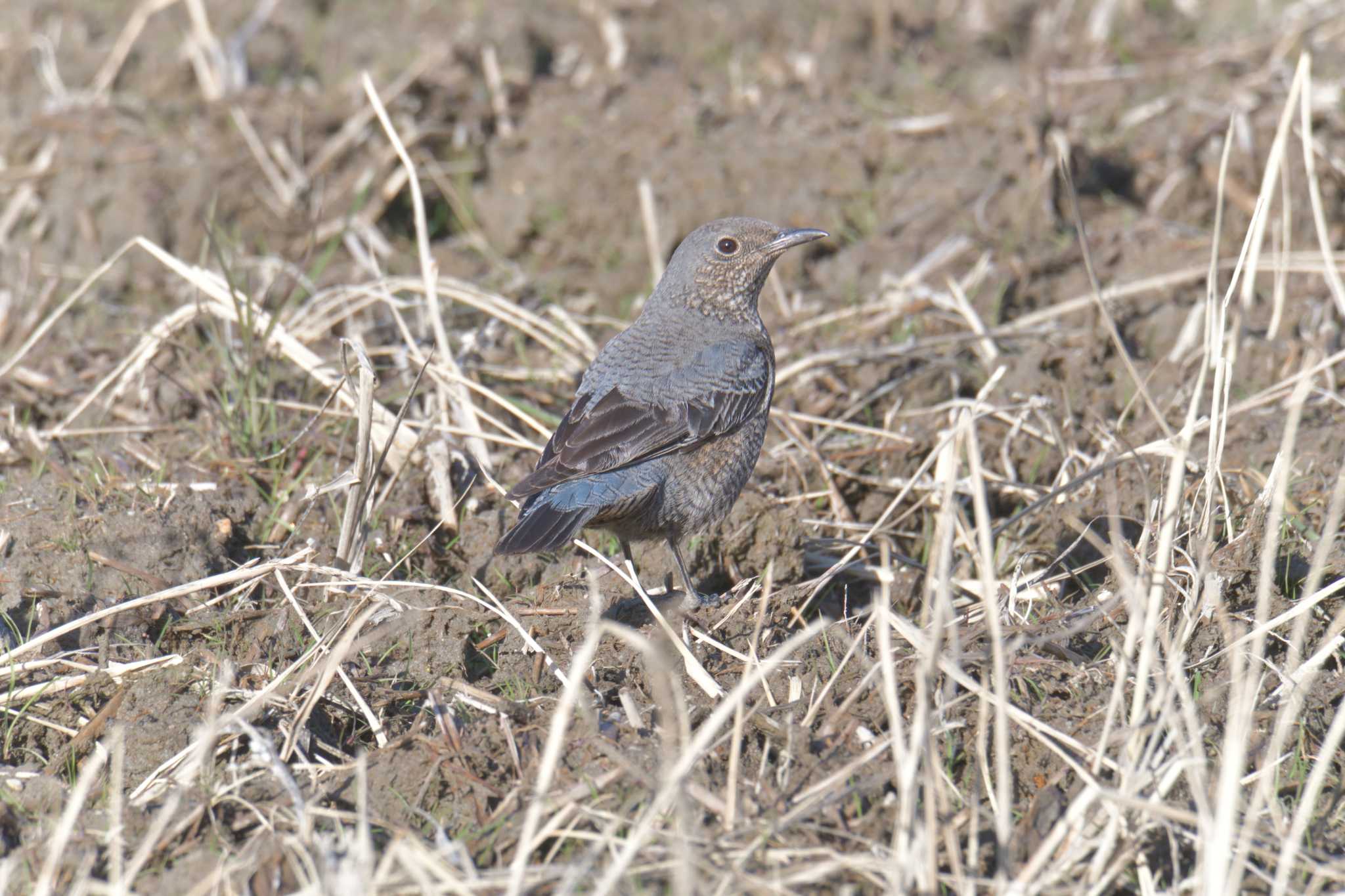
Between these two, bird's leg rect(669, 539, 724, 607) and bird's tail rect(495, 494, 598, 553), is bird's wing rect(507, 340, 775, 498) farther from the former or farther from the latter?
bird's leg rect(669, 539, 724, 607)

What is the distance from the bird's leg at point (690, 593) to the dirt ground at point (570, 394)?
0.11m

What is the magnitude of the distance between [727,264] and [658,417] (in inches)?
34.2

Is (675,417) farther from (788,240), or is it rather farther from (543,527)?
(788,240)

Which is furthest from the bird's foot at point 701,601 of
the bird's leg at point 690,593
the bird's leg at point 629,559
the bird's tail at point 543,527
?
the bird's tail at point 543,527

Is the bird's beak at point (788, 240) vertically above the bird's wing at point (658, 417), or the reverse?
the bird's beak at point (788, 240)

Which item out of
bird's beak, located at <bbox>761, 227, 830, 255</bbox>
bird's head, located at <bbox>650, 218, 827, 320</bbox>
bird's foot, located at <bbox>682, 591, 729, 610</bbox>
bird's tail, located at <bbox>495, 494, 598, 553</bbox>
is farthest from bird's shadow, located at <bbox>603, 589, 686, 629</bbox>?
bird's beak, located at <bbox>761, 227, 830, 255</bbox>

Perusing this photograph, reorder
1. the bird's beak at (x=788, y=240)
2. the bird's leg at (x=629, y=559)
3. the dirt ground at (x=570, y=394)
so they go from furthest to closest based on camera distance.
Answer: the bird's beak at (x=788, y=240), the bird's leg at (x=629, y=559), the dirt ground at (x=570, y=394)

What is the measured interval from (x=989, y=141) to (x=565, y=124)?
7.26 feet

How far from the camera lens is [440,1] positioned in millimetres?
8531

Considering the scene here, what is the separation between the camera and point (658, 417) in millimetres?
4668

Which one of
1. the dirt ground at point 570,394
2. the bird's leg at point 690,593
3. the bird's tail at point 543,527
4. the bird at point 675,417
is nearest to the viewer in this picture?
the dirt ground at point 570,394

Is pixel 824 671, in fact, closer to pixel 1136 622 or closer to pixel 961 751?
pixel 961 751

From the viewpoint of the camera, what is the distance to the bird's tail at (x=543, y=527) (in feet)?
Answer: 13.1

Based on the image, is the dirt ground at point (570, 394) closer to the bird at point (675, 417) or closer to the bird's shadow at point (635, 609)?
the bird's shadow at point (635, 609)
